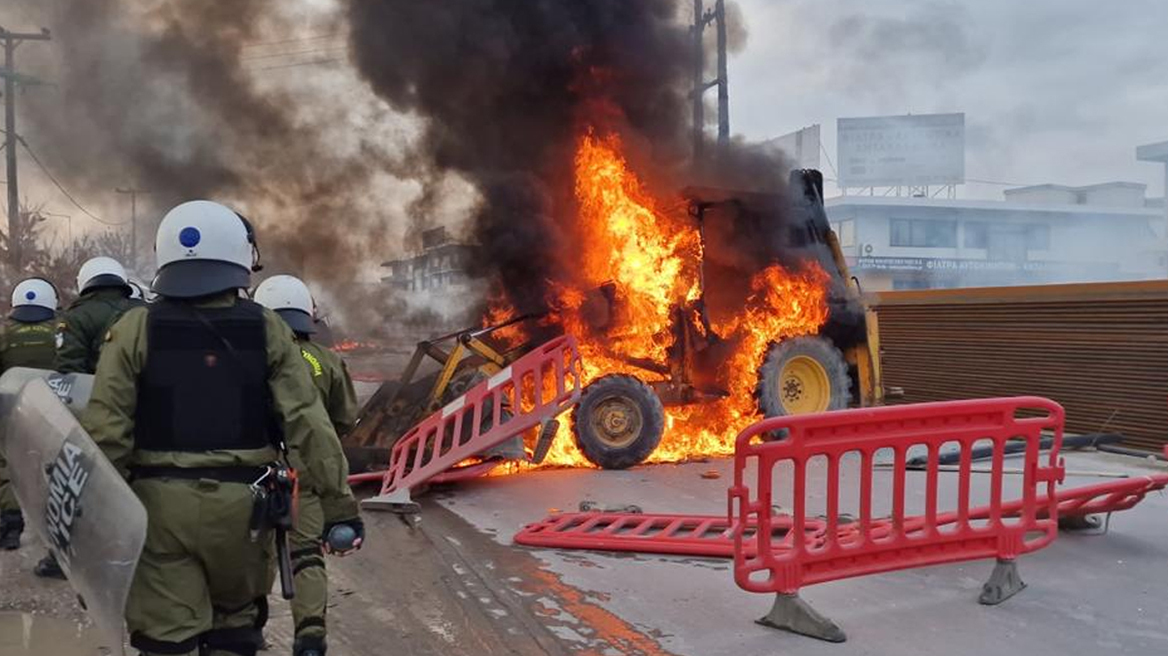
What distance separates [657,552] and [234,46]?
795 cm

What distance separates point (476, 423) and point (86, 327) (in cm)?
282

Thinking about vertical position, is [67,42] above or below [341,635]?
above

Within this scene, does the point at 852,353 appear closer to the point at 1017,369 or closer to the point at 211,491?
the point at 1017,369

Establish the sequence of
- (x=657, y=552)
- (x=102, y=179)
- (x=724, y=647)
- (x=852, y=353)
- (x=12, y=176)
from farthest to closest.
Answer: (x=12, y=176) → (x=102, y=179) → (x=852, y=353) → (x=657, y=552) → (x=724, y=647)

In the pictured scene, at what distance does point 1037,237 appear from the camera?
131 feet

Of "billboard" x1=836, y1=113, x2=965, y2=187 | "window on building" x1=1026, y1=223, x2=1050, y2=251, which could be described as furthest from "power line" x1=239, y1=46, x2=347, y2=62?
"billboard" x1=836, y1=113, x2=965, y2=187

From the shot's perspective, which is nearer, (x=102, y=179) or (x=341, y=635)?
(x=341, y=635)

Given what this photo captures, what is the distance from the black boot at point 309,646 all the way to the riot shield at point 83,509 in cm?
67

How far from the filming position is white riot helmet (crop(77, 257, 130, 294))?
5680 millimetres

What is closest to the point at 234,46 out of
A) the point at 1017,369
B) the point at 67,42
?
the point at 67,42

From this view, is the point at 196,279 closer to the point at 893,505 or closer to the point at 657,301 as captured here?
the point at 893,505

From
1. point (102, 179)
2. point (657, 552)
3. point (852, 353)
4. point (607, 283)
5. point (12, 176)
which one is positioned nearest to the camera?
point (657, 552)

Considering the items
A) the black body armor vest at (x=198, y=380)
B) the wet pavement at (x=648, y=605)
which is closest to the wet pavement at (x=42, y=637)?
the wet pavement at (x=648, y=605)

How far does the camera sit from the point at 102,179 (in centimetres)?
1095
